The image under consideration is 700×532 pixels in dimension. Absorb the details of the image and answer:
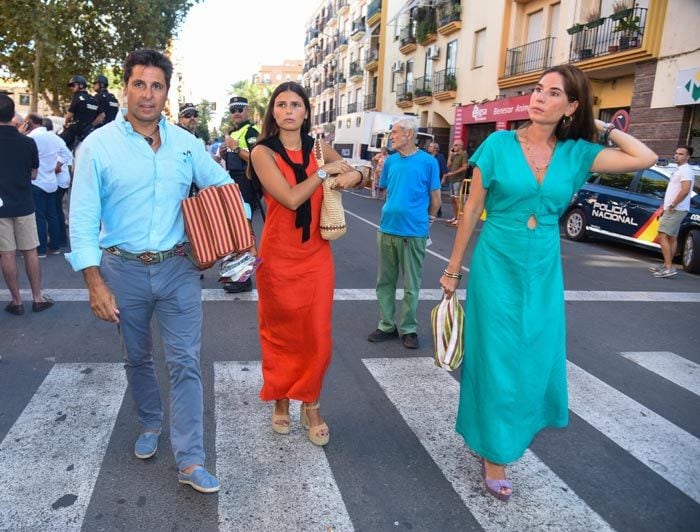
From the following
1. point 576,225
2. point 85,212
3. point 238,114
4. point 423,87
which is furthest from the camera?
point 423,87

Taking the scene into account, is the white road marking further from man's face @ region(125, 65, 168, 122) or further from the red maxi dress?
man's face @ region(125, 65, 168, 122)

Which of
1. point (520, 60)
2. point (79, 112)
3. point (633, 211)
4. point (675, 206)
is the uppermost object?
point (520, 60)

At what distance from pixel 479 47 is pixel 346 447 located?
25.7 m

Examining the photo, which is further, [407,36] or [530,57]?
[407,36]

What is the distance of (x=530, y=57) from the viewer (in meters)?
22.2

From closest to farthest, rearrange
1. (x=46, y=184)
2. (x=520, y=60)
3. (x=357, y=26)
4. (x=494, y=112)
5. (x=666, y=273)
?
(x=46, y=184) → (x=666, y=273) → (x=520, y=60) → (x=494, y=112) → (x=357, y=26)

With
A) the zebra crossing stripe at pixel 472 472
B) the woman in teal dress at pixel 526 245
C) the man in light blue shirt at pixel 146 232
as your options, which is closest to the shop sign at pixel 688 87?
the zebra crossing stripe at pixel 472 472

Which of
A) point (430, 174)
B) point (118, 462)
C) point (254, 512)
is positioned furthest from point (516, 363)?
point (430, 174)

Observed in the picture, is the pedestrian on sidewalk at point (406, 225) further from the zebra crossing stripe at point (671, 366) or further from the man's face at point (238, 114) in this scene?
the man's face at point (238, 114)

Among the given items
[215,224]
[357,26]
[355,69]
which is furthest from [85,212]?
[357,26]

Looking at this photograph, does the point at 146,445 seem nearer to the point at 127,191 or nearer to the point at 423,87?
the point at 127,191

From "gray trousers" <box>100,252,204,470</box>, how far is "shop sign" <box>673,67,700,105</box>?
50.0 feet

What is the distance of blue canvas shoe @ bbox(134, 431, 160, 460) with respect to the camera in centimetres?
319

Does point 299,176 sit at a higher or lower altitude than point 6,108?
lower
